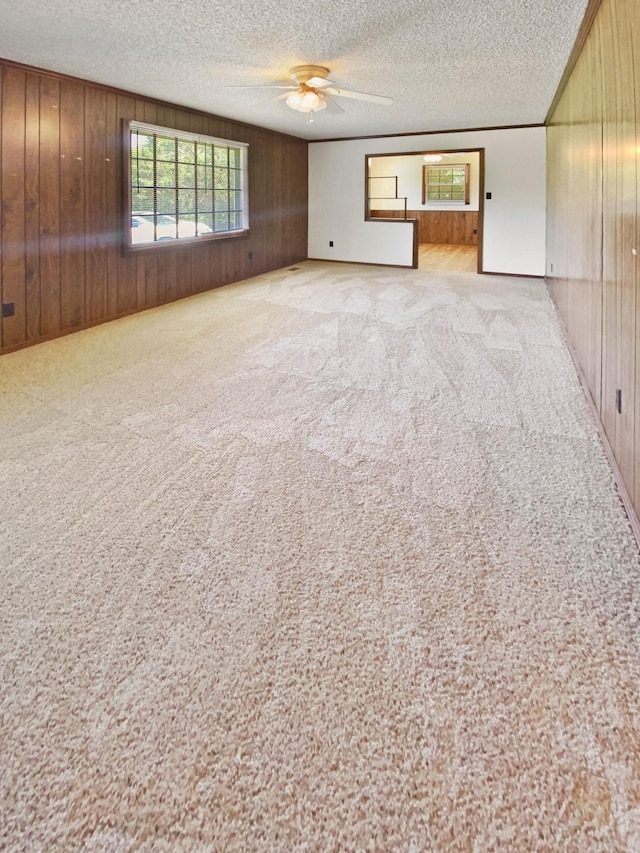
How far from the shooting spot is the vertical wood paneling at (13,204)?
4.20 m

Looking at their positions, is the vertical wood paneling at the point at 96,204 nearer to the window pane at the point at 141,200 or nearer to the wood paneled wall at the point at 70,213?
the wood paneled wall at the point at 70,213

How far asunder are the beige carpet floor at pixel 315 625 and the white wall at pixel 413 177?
11351 mm

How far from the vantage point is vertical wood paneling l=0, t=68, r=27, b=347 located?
4203mm

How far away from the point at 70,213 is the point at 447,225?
411 inches

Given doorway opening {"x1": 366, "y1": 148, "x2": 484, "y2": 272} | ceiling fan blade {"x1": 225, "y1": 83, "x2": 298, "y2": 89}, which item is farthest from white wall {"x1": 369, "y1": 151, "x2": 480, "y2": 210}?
ceiling fan blade {"x1": 225, "y1": 83, "x2": 298, "y2": 89}

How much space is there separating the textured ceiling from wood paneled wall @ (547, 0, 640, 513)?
524 millimetres

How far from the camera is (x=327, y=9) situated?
331 centimetres

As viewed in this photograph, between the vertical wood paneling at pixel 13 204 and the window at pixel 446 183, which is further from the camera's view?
the window at pixel 446 183

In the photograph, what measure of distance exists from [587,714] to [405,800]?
0.48m

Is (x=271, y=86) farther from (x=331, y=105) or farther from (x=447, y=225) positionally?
(x=447, y=225)

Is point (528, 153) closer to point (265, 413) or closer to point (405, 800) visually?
point (265, 413)

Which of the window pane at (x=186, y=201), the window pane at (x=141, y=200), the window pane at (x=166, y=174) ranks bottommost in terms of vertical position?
the window pane at (x=141, y=200)

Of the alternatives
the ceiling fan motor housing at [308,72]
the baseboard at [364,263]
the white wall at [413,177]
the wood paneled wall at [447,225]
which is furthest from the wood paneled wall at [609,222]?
the white wall at [413,177]

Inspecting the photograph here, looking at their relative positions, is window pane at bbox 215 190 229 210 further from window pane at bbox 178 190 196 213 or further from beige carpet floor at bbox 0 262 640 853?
beige carpet floor at bbox 0 262 640 853
